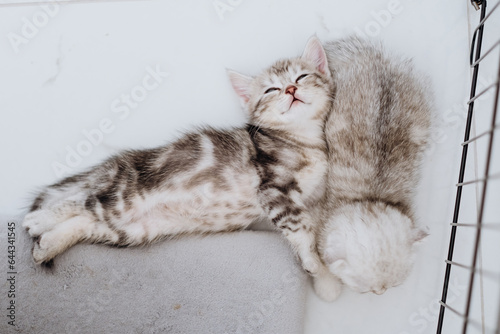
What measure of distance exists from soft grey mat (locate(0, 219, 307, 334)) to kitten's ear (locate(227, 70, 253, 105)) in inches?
21.2

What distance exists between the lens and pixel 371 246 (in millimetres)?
1348

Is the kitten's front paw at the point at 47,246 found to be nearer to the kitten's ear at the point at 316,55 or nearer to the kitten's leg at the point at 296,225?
the kitten's leg at the point at 296,225

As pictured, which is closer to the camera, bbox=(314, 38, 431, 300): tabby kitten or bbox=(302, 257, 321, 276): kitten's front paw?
bbox=(314, 38, 431, 300): tabby kitten

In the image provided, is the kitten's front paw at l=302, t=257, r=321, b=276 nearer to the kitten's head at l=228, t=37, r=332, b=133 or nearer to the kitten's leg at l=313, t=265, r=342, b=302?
the kitten's leg at l=313, t=265, r=342, b=302

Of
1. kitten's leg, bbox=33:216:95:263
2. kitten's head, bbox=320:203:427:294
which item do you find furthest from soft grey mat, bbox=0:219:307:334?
kitten's head, bbox=320:203:427:294

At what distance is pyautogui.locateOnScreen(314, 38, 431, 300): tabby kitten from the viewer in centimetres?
136

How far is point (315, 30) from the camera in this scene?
1.70 meters

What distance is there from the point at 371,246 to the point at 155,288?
775mm

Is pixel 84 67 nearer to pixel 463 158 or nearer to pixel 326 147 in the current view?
pixel 326 147

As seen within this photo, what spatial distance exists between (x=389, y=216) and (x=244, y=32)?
36.6 inches

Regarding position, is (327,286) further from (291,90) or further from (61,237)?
(61,237)

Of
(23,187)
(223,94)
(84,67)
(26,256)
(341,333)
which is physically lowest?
(341,333)

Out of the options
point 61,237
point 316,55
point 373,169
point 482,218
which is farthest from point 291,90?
point 61,237

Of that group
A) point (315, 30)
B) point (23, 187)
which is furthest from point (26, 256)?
point (315, 30)
